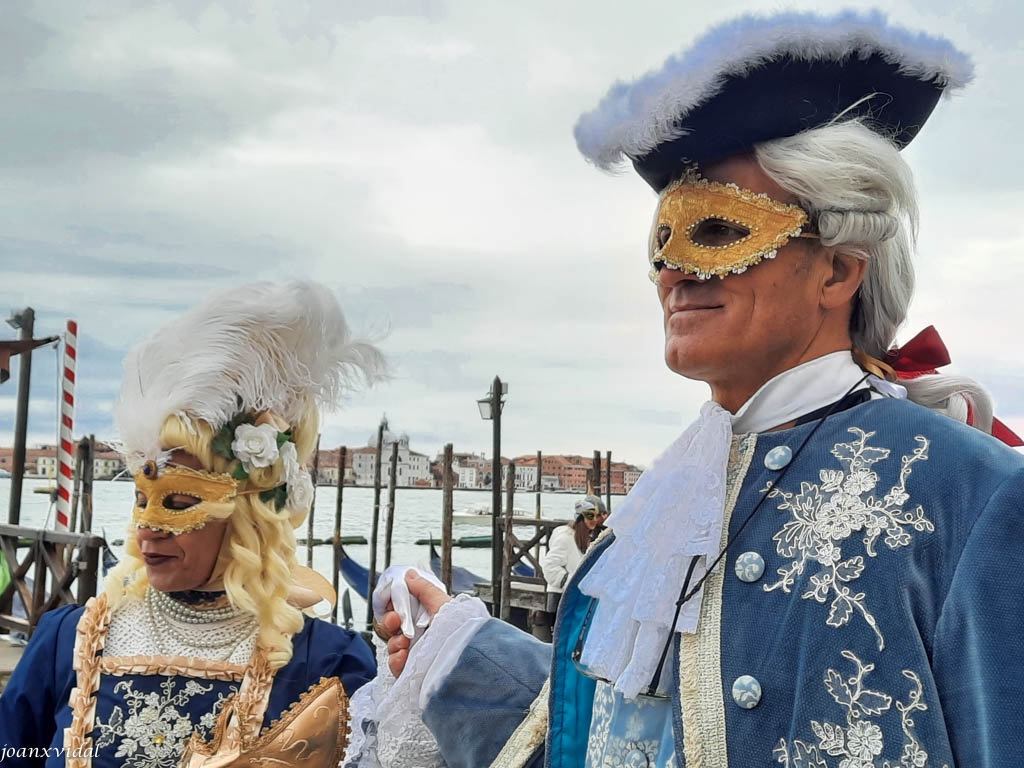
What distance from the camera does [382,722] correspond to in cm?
193

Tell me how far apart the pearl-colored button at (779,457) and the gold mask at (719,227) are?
27 centimetres

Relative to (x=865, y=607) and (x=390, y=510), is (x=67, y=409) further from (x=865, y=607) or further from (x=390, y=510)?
(x=390, y=510)

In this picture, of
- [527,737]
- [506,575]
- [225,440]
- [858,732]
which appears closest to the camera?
[858,732]

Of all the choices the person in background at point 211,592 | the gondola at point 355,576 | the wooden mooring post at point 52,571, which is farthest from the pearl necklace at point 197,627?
the gondola at point 355,576

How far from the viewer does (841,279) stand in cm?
151

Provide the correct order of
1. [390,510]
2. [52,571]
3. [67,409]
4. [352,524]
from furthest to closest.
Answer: [352,524], [390,510], [52,571], [67,409]

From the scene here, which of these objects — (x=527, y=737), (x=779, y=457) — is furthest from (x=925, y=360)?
(x=527, y=737)

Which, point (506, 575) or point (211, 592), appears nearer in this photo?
point (211, 592)

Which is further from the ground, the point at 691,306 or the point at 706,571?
the point at 691,306

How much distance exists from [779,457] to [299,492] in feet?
5.97

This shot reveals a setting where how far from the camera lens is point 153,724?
2576 millimetres

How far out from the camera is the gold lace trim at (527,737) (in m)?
1.65

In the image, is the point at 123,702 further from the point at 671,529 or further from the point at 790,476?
the point at 790,476

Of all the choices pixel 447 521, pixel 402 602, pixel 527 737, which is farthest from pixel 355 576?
pixel 527 737
